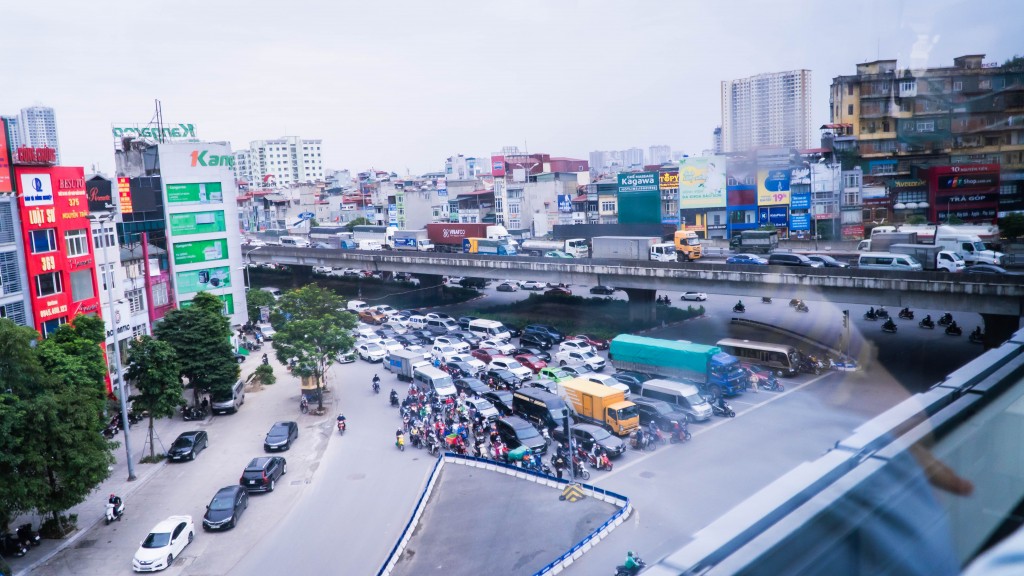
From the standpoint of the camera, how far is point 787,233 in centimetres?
1478

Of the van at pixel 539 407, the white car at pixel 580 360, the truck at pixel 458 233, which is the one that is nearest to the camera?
the van at pixel 539 407

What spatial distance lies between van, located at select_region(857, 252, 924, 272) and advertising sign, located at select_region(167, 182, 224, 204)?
10425 mm

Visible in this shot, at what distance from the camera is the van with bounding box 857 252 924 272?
933cm

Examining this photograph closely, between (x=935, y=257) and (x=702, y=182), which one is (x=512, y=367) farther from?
(x=702, y=182)

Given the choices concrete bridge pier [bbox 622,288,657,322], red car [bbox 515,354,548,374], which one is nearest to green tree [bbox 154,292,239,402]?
red car [bbox 515,354,548,374]

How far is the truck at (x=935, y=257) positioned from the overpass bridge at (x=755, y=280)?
1842mm

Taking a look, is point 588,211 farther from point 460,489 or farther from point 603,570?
point 603,570

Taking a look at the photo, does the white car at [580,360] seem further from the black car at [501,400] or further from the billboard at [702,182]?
the billboard at [702,182]

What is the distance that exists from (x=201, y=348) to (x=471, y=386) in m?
3.11

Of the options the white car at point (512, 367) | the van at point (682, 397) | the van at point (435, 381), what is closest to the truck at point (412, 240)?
the white car at point (512, 367)

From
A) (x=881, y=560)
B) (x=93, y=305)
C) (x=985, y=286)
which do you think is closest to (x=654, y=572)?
(x=881, y=560)

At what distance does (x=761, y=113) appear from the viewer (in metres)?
7.29

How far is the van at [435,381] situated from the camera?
8.04 m

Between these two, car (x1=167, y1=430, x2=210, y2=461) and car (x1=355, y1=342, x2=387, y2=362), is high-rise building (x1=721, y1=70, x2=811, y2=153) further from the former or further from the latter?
car (x1=167, y1=430, x2=210, y2=461)
